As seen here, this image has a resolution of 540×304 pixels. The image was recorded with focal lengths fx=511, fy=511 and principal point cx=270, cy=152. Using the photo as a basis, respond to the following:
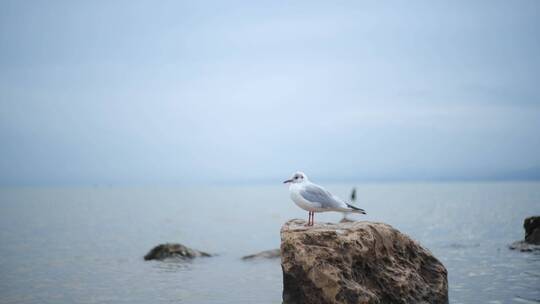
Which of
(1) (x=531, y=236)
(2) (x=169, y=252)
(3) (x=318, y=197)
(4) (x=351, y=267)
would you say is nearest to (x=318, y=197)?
(3) (x=318, y=197)

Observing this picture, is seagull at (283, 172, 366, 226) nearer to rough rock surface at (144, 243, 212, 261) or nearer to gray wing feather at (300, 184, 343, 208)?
gray wing feather at (300, 184, 343, 208)

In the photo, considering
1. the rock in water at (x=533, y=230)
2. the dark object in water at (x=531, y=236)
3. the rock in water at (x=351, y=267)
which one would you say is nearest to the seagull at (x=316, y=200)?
the rock in water at (x=351, y=267)

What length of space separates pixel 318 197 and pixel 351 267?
2022mm

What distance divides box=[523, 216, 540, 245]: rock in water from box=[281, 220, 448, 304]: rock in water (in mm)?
14570

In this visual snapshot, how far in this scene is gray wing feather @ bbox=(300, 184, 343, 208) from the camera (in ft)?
40.6

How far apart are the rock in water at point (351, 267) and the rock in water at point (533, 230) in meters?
14.6

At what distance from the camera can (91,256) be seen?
2688cm

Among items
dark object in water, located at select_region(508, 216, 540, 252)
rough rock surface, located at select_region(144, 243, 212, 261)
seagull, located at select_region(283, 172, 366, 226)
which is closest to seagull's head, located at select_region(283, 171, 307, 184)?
seagull, located at select_region(283, 172, 366, 226)

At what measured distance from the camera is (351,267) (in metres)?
11.0

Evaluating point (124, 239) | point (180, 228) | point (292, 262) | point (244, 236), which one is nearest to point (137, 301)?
point (292, 262)

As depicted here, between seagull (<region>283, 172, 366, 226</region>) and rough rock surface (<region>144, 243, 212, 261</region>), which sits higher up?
seagull (<region>283, 172, 366, 226</region>)

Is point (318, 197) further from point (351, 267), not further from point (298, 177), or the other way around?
point (351, 267)

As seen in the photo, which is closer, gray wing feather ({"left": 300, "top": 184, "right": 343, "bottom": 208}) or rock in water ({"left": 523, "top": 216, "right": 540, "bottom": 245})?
gray wing feather ({"left": 300, "top": 184, "right": 343, "bottom": 208})

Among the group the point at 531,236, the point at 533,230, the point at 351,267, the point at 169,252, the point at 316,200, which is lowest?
the point at 169,252
